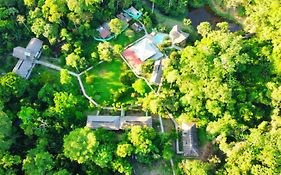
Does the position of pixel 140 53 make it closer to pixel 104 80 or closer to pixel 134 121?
pixel 104 80

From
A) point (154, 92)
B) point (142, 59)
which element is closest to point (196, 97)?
point (154, 92)

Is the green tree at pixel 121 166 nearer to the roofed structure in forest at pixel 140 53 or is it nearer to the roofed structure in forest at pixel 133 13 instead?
the roofed structure in forest at pixel 140 53

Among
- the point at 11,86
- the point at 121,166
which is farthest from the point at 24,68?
the point at 121,166

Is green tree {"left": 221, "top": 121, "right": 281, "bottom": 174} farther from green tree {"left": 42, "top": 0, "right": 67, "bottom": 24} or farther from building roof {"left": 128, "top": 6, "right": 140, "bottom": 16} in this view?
green tree {"left": 42, "top": 0, "right": 67, "bottom": 24}

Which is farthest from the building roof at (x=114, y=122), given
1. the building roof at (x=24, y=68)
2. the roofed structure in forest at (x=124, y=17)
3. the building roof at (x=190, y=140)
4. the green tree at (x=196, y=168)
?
the roofed structure in forest at (x=124, y=17)

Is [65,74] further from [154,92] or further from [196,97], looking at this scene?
[196,97]

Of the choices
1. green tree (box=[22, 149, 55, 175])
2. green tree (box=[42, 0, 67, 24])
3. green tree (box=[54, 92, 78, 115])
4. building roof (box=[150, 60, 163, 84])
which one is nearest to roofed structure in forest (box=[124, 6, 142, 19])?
building roof (box=[150, 60, 163, 84])
